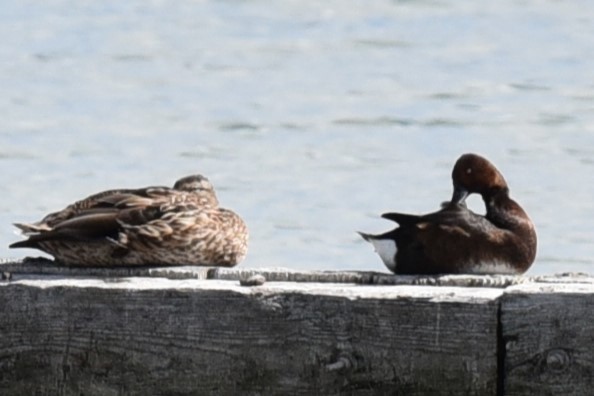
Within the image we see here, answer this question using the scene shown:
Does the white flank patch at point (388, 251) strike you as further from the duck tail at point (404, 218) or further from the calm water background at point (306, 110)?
the calm water background at point (306, 110)

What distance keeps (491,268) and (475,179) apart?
640 millimetres

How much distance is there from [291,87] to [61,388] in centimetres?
1493

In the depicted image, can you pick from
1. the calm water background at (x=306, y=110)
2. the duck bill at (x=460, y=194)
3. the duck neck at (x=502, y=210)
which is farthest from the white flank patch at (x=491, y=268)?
the calm water background at (x=306, y=110)

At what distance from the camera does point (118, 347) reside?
6.08m

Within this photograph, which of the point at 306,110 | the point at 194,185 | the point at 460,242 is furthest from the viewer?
the point at 306,110

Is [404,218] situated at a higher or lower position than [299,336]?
higher

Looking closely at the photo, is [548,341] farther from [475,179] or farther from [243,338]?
[475,179]

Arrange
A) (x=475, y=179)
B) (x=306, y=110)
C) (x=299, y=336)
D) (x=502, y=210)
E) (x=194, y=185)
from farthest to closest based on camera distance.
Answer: (x=306, y=110)
(x=194, y=185)
(x=475, y=179)
(x=502, y=210)
(x=299, y=336)

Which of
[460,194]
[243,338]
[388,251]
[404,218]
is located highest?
[460,194]

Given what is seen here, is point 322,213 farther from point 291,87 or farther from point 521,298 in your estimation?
point 521,298

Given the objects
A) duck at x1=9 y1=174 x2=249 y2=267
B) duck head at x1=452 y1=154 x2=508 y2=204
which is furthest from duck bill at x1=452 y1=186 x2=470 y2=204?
duck at x1=9 y1=174 x2=249 y2=267

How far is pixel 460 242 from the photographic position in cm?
691

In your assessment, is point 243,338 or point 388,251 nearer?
point 243,338

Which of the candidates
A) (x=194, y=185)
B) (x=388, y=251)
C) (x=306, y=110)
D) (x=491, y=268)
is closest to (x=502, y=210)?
(x=491, y=268)
